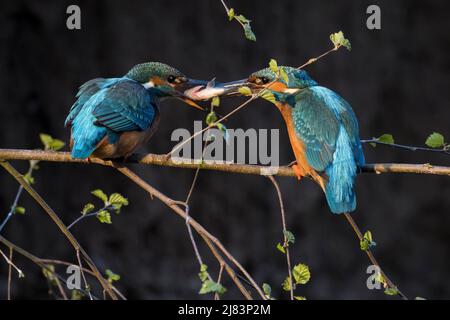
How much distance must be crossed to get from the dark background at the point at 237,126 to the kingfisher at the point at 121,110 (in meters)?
1.47

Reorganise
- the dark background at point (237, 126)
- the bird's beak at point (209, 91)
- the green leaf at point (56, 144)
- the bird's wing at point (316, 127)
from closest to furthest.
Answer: the green leaf at point (56, 144) → the bird's wing at point (316, 127) → the bird's beak at point (209, 91) → the dark background at point (237, 126)

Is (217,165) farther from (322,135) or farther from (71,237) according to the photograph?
(322,135)

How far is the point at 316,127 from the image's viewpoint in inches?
104

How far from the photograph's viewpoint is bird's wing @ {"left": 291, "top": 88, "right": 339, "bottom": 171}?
8.48 ft

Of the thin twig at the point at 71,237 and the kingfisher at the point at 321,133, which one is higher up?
the kingfisher at the point at 321,133

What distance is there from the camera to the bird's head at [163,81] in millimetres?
2734

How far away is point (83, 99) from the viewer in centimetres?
262

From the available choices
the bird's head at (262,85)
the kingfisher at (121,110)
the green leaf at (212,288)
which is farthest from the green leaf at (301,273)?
the bird's head at (262,85)

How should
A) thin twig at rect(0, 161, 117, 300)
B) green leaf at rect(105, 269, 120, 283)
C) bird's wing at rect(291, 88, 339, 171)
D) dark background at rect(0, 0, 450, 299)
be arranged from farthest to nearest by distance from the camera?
1. dark background at rect(0, 0, 450, 299)
2. bird's wing at rect(291, 88, 339, 171)
3. green leaf at rect(105, 269, 120, 283)
4. thin twig at rect(0, 161, 117, 300)

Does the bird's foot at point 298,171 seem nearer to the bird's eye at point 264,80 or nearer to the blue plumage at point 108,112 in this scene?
the bird's eye at point 264,80

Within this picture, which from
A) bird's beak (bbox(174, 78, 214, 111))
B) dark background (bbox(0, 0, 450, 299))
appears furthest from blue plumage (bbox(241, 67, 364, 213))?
dark background (bbox(0, 0, 450, 299))

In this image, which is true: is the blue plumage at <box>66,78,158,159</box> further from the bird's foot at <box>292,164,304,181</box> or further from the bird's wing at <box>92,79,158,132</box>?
the bird's foot at <box>292,164,304,181</box>

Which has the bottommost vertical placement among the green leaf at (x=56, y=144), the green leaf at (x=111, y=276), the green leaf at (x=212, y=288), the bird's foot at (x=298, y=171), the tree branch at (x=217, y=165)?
the green leaf at (x=111, y=276)
